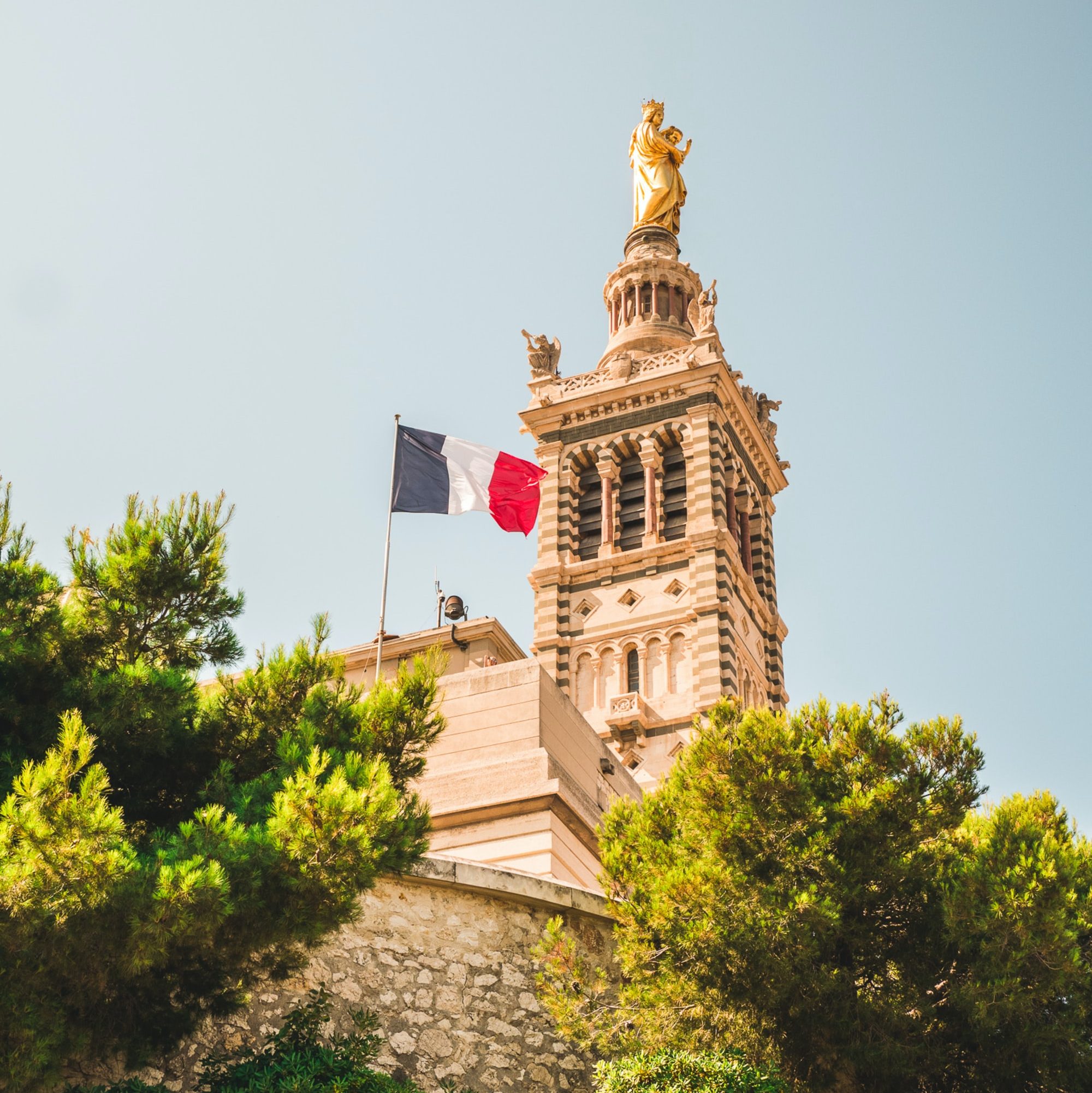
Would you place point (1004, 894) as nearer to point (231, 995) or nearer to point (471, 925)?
point (471, 925)

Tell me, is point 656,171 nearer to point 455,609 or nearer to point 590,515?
point 590,515

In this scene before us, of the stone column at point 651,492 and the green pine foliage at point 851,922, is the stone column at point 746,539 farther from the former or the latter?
the green pine foliage at point 851,922

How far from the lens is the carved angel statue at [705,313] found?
1933 inches

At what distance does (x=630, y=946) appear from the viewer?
13.8m

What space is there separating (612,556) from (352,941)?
107 ft

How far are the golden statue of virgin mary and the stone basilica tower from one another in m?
4.00

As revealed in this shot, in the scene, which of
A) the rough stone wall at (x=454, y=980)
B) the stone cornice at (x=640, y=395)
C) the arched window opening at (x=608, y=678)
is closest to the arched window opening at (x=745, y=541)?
the stone cornice at (x=640, y=395)

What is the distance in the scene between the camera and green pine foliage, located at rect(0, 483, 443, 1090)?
10.3m

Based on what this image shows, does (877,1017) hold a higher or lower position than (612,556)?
lower

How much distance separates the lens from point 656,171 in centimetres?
5778

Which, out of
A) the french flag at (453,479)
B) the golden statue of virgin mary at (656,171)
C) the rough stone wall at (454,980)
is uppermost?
the golden statue of virgin mary at (656,171)

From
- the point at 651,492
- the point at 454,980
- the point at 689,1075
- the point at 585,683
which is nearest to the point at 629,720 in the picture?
the point at 585,683

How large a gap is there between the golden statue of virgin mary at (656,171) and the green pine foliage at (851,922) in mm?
45197

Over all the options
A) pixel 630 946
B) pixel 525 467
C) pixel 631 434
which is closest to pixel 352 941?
pixel 630 946
